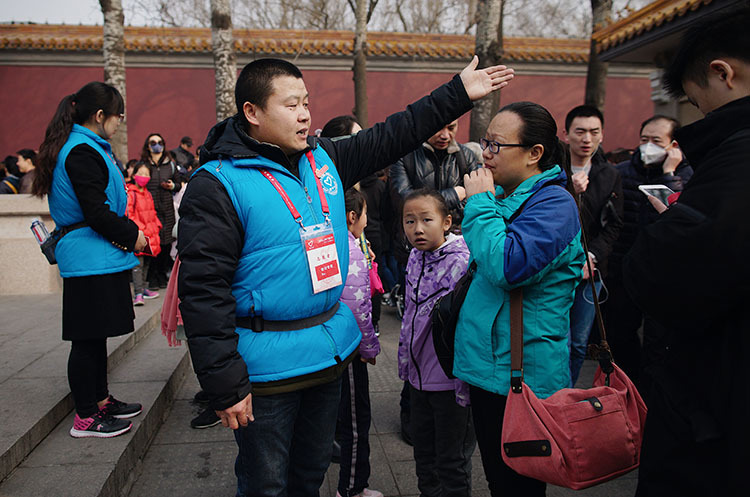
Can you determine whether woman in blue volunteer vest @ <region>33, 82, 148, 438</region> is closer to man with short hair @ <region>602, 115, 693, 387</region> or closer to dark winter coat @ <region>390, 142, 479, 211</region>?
dark winter coat @ <region>390, 142, 479, 211</region>

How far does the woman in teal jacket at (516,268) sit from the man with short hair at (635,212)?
1997 mm

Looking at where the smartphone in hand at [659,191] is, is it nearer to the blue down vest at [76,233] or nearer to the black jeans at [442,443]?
the black jeans at [442,443]

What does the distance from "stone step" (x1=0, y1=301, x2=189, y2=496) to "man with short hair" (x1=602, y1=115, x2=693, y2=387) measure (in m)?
3.15

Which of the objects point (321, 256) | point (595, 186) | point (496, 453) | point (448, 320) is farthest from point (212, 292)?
point (595, 186)

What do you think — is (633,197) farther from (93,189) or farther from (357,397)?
(93,189)

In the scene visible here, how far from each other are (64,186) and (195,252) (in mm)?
1703

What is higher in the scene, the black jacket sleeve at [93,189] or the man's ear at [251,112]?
the man's ear at [251,112]

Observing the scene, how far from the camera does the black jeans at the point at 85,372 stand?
3.02m

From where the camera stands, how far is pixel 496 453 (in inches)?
78.0

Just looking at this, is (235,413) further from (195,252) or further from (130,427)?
(130,427)

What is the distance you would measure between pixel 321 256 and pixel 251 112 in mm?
558

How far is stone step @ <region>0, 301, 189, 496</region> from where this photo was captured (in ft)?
8.57

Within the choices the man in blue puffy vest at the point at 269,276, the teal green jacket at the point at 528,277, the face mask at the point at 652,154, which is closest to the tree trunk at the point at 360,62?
the face mask at the point at 652,154

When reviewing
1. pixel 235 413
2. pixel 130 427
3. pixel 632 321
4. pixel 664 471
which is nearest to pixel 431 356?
pixel 235 413
